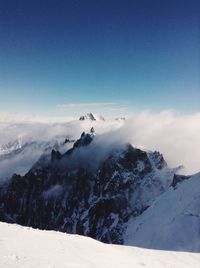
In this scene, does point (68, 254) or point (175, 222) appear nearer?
point (68, 254)

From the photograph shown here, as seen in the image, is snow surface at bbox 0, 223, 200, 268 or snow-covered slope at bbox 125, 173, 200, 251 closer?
snow surface at bbox 0, 223, 200, 268

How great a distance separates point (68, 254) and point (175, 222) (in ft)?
391

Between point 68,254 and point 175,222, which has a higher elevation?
point 68,254

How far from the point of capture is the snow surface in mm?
28678

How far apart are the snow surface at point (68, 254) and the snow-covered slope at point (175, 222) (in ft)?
275

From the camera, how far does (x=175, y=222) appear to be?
145 meters

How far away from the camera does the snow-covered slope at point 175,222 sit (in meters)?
130

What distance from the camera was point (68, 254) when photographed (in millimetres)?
33156

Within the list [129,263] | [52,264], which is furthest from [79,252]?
[52,264]

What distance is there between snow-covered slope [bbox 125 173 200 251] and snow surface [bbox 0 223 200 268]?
275 feet

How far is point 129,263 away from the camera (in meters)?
35.4

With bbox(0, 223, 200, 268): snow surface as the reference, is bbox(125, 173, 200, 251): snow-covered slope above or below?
below

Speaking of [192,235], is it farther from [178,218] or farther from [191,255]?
[191,255]

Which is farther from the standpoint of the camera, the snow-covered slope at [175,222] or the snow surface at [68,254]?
the snow-covered slope at [175,222]
